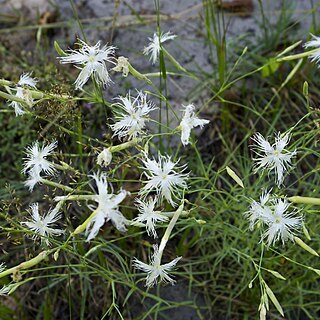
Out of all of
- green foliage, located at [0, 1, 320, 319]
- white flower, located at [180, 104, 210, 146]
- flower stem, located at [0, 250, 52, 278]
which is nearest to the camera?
flower stem, located at [0, 250, 52, 278]

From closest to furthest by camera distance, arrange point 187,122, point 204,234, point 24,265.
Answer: point 24,265
point 187,122
point 204,234

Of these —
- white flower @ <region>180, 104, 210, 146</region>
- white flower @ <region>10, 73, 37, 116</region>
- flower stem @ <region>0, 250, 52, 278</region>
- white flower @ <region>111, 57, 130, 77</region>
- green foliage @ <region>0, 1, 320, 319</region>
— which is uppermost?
white flower @ <region>111, 57, 130, 77</region>

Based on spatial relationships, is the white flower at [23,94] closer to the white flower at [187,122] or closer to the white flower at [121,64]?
the white flower at [121,64]

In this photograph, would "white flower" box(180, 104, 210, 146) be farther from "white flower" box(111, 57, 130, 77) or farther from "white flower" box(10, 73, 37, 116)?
"white flower" box(10, 73, 37, 116)

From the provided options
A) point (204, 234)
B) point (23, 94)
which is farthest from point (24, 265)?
point (204, 234)

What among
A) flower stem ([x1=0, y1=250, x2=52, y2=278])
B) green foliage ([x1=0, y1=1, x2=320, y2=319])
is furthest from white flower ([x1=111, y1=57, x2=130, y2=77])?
flower stem ([x1=0, y1=250, x2=52, y2=278])

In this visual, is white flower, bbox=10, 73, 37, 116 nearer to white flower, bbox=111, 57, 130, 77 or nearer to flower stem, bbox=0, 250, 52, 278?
white flower, bbox=111, 57, 130, 77

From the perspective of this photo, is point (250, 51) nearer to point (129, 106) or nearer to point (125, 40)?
point (125, 40)

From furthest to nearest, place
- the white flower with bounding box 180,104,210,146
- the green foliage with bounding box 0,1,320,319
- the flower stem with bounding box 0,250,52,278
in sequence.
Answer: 1. the green foliage with bounding box 0,1,320,319
2. the white flower with bounding box 180,104,210,146
3. the flower stem with bounding box 0,250,52,278

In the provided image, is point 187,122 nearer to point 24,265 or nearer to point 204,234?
point 24,265

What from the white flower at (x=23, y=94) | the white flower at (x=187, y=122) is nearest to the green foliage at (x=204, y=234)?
the white flower at (x=23, y=94)

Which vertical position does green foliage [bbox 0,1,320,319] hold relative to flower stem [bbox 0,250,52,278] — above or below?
below

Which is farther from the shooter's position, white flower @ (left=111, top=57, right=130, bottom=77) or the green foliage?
the green foliage
